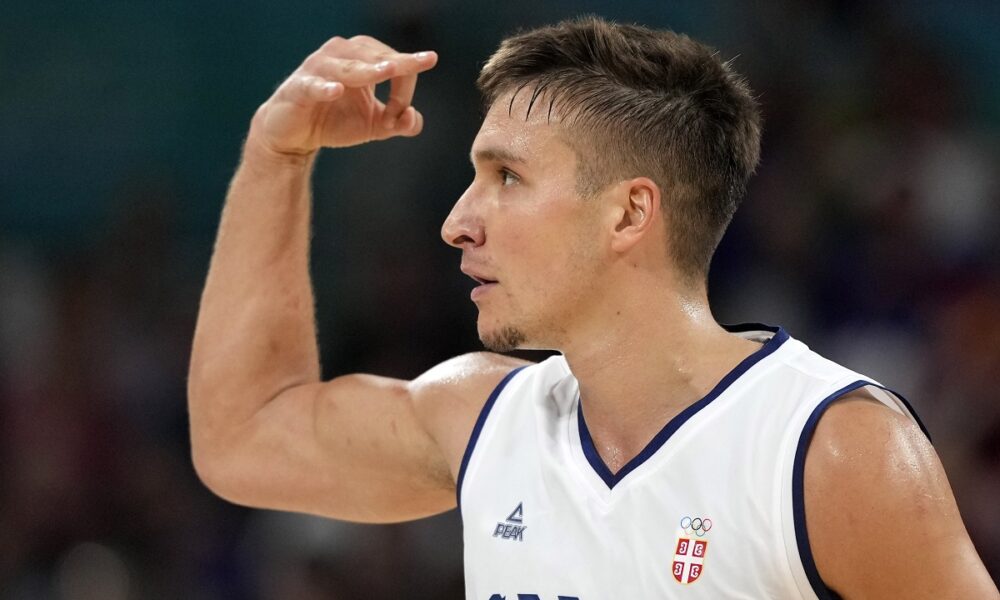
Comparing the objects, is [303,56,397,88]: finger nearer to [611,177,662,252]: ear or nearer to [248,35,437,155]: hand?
[248,35,437,155]: hand

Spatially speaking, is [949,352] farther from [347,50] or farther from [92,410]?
[92,410]

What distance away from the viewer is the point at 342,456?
3082 mm

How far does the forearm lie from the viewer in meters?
3.23

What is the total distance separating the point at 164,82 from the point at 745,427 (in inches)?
200

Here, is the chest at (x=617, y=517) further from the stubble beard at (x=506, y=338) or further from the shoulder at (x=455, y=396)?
the stubble beard at (x=506, y=338)

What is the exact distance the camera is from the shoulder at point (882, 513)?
7.07ft

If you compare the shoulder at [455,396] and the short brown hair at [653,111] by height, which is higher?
the short brown hair at [653,111]

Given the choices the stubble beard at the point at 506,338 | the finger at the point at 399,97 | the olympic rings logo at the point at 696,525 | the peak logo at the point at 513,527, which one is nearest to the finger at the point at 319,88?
Answer: the finger at the point at 399,97

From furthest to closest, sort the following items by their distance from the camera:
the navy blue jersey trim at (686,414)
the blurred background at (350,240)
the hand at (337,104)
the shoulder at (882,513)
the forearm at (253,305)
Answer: the blurred background at (350,240) → the forearm at (253,305) → the hand at (337,104) → the navy blue jersey trim at (686,414) → the shoulder at (882,513)

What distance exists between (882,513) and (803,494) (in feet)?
0.49

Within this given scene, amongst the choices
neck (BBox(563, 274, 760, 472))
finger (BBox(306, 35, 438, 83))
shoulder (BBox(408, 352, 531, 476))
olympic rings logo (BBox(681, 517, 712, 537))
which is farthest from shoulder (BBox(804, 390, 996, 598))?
finger (BBox(306, 35, 438, 83))

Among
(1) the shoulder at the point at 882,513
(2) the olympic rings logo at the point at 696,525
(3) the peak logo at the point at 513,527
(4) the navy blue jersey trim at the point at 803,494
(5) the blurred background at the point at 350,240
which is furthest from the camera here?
(5) the blurred background at the point at 350,240

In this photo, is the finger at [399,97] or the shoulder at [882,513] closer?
the shoulder at [882,513]

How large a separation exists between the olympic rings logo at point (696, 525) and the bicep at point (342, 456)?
759 millimetres
